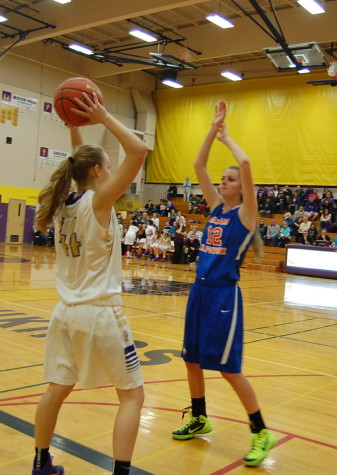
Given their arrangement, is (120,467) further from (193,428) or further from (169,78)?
(169,78)

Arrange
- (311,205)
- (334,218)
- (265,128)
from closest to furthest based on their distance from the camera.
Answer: (334,218), (311,205), (265,128)

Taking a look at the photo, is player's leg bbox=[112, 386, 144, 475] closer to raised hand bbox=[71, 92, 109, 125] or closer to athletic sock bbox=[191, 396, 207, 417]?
athletic sock bbox=[191, 396, 207, 417]

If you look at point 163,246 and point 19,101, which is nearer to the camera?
point 163,246

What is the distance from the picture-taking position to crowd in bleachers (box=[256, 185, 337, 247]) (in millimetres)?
19297

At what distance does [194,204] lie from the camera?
24.9 metres

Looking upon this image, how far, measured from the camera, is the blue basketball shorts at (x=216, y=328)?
2.92 metres

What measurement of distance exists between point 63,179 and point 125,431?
3.66ft

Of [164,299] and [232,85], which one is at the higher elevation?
[232,85]

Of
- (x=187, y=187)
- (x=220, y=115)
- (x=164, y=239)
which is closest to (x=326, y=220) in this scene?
(x=164, y=239)

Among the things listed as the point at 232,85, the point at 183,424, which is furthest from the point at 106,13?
the point at 183,424

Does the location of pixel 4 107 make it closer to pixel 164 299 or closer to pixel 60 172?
pixel 164 299

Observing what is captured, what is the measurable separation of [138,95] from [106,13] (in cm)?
1086

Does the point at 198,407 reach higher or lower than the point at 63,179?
lower

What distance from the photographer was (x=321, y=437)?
332cm
